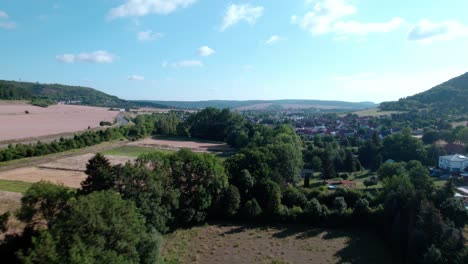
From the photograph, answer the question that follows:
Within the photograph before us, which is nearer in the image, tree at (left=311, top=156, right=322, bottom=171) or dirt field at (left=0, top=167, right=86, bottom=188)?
dirt field at (left=0, top=167, right=86, bottom=188)

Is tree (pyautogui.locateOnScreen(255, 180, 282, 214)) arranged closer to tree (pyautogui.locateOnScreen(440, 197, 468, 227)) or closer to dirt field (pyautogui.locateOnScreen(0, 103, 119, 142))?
tree (pyautogui.locateOnScreen(440, 197, 468, 227))

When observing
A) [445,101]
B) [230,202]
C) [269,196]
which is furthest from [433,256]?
[445,101]

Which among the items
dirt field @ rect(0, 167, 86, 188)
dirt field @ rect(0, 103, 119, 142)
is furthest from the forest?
dirt field @ rect(0, 103, 119, 142)

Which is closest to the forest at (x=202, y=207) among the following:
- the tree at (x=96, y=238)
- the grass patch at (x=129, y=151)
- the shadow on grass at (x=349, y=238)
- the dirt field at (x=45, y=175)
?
the tree at (x=96, y=238)

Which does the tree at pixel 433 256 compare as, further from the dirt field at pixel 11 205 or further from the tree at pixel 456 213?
the dirt field at pixel 11 205

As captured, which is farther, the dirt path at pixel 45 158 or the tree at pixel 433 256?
the dirt path at pixel 45 158

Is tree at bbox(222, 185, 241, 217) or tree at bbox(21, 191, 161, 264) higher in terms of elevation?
tree at bbox(21, 191, 161, 264)

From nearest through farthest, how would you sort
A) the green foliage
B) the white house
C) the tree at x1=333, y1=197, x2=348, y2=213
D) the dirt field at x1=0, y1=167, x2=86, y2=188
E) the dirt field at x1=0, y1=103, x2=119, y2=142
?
the green foliage → the tree at x1=333, y1=197, x2=348, y2=213 → the dirt field at x1=0, y1=167, x2=86, y2=188 → the white house → the dirt field at x1=0, y1=103, x2=119, y2=142
